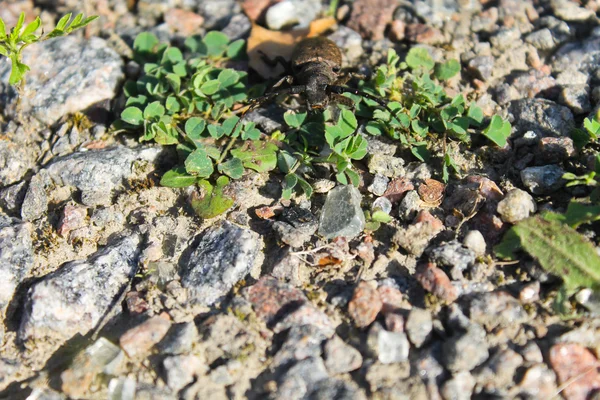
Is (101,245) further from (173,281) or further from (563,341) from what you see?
(563,341)

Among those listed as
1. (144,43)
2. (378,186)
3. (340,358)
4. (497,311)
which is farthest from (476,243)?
(144,43)

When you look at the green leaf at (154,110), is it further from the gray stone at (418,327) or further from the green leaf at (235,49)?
the gray stone at (418,327)

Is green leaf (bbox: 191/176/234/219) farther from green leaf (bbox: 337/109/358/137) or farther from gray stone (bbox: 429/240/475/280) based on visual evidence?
gray stone (bbox: 429/240/475/280)

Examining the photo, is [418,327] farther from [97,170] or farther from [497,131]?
[97,170]

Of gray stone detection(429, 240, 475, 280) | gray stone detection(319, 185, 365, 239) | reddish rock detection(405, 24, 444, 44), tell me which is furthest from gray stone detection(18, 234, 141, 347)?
reddish rock detection(405, 24, 444, 44)

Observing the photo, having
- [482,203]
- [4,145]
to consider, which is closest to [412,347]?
[482,203]

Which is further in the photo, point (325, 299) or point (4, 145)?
Result: point (4, 145)
